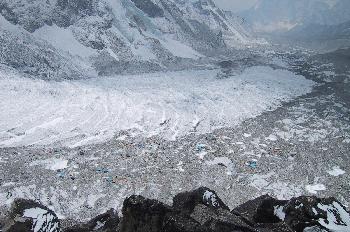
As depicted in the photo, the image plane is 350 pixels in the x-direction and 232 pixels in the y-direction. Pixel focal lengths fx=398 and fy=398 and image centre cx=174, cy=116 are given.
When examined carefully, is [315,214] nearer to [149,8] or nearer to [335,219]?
[335,219]

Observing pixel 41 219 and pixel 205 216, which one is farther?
pixel 41 219

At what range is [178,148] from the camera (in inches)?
1092

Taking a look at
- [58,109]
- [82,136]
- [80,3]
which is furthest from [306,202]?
[80,3]

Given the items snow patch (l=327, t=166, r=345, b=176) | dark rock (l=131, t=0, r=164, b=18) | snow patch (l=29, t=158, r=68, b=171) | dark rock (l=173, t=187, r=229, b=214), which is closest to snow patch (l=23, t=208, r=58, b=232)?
dark rock (l=173, t=187, r=229, b=214)

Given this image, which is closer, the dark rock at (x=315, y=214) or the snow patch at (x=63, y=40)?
the dark rock at (x=315, y=214)

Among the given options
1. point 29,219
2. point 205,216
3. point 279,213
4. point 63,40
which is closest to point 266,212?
point 279,213

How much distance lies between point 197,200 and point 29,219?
3900 millimetres

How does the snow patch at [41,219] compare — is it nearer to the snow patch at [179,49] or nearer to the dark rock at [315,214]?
the dark rock at [315,214]

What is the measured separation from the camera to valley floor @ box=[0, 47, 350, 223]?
847 inches

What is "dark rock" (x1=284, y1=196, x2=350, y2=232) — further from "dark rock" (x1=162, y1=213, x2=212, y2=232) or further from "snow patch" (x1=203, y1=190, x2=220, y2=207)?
"dark rock" (x1=162, y1=213, x2=212, y2=232)

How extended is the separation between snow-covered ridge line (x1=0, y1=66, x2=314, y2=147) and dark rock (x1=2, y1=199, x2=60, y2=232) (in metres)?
18.5

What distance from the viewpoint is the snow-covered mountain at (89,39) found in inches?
2015

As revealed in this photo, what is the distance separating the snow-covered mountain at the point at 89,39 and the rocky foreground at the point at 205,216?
40040 millimetres

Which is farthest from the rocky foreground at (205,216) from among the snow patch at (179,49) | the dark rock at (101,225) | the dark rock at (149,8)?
the dark rock at (149,8)
